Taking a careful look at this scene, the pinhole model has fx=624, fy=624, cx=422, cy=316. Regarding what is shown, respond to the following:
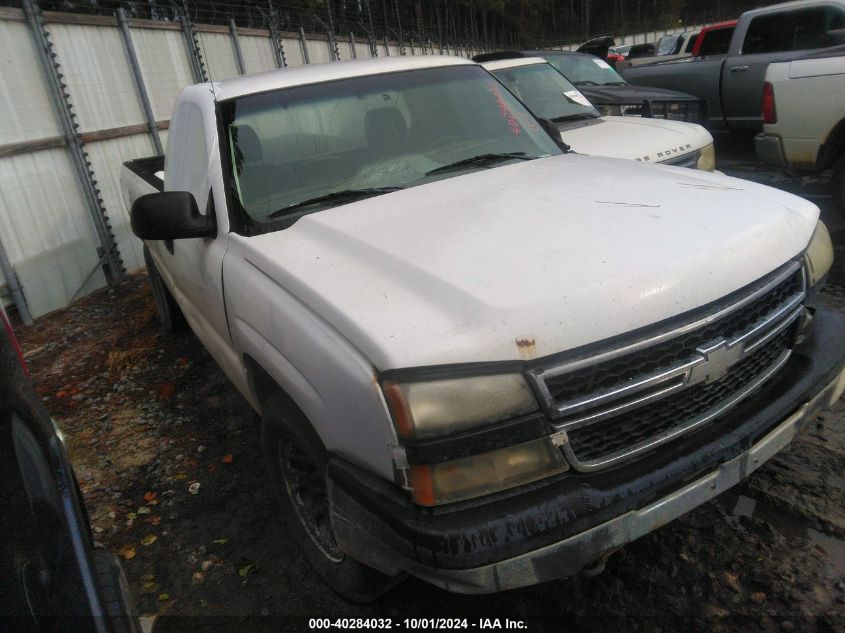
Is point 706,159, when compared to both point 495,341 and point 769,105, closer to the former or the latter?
point 769,105

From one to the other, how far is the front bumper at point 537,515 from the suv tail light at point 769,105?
499cm

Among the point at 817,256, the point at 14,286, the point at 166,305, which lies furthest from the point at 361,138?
the point at 14,286

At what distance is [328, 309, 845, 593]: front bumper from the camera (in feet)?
5.19

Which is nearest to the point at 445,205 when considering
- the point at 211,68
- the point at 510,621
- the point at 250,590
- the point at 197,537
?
the point at 510,621

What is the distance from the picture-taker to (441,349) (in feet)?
5.26

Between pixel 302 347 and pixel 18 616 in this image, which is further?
pixel 302 347

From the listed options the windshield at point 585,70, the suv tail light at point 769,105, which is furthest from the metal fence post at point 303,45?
the suv tail light at point 769,105

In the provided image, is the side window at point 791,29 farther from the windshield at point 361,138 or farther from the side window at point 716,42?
the windshield at point 361,138

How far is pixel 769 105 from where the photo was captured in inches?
232

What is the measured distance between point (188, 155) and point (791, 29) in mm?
7676

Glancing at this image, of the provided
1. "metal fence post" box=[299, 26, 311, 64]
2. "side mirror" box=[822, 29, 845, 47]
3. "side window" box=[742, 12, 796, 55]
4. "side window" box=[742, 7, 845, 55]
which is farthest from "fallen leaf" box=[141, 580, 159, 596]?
"metal fence post" box=[299, 26, 311, 64]

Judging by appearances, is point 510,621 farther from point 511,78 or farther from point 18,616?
point 511,78

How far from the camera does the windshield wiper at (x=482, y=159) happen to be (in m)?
2.86

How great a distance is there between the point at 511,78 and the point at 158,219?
474 cm
